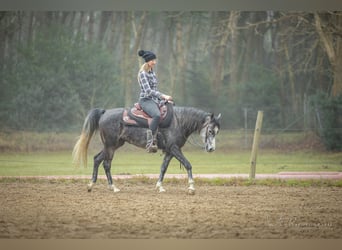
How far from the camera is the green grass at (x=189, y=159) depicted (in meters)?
8.64

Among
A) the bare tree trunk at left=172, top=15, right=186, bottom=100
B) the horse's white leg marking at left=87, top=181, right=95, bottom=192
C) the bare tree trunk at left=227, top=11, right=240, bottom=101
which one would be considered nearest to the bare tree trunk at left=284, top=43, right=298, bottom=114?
the bare tree trunk at left=227, top=11, right=240, bottom=101

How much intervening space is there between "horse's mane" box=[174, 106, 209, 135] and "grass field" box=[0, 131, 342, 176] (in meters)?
0.96

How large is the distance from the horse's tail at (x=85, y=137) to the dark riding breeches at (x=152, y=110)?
0.63 metres

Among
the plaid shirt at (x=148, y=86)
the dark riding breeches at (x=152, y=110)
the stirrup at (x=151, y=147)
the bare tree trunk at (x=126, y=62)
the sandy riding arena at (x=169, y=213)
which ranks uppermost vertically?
the bare tree trunk at (x=126, y=62)

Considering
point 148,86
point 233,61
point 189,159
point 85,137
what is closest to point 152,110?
point 148,86

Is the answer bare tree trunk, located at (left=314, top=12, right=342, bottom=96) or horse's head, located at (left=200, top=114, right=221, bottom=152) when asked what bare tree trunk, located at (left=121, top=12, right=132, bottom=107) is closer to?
horse's head, located at (left=200, top=114, right=221, bottom=152)

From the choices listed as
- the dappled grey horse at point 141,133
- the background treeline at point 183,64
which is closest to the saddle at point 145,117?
the dappled grey horse at point 141,133

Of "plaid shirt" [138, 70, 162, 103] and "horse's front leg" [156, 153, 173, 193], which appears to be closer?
"plaid shirt" [138, 70, 162, 103]

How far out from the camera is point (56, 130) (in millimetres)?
9297

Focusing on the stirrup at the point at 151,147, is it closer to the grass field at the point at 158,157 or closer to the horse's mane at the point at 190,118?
the horse's mane at the point at 190,118

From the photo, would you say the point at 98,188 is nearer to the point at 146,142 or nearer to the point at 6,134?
the point at 146,142

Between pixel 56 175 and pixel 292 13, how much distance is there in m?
4.14

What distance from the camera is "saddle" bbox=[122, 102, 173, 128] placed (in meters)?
7.82

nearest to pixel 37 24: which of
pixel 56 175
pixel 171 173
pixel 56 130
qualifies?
pixel 56 130
